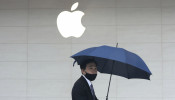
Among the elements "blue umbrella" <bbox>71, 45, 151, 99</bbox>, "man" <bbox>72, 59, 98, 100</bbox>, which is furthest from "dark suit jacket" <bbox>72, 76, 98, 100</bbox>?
"blue umbrella" <bbox>71, 45, 151, 99</bbox>

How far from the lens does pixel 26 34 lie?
25.1 ft

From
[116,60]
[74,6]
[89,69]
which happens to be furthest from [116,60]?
[74,6]

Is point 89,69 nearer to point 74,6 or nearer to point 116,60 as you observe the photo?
point 116,60

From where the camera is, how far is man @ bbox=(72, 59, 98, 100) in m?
4.06

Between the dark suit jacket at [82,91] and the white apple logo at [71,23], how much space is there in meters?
3.46

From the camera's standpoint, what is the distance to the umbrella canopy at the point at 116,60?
400 cm

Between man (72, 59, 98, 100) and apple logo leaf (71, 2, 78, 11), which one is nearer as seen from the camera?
man (72, 59, 98, 100)

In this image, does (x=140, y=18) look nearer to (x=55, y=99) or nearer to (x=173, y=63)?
(x=173, y=63)

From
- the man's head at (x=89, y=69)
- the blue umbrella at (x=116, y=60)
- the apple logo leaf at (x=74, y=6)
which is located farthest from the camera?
the apple logo leaf at (x=74, y=6)

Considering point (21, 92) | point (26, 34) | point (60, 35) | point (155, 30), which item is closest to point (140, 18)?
point (155, 30)

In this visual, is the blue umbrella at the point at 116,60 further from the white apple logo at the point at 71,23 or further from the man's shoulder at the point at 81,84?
the white apple logo at the point at 71,23

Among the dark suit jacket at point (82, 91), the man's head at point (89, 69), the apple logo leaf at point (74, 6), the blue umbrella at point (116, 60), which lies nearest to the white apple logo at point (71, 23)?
the apple logo leaf at point (74, 6)

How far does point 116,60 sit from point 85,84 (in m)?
0.46

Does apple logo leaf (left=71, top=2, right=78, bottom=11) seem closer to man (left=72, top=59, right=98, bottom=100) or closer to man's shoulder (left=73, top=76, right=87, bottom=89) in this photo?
man (left=72, top=59, right=98, bottom=100)
